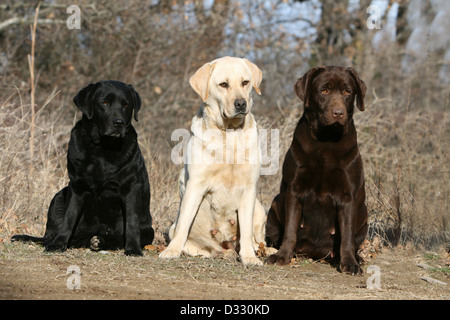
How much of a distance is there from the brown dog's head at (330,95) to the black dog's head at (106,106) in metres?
1.55

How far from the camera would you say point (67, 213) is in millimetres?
4887

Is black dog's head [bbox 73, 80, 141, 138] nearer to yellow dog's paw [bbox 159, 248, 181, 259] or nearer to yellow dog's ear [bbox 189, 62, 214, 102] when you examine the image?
yellow dog's ear [bbox 189, 62, 214, 102]

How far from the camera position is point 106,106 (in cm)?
497

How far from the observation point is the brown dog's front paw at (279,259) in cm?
476

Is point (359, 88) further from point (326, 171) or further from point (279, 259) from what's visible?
point (279, 259)

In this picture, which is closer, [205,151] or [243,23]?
[205,151]

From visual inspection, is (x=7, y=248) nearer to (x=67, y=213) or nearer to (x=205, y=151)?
(x=67, y=213)

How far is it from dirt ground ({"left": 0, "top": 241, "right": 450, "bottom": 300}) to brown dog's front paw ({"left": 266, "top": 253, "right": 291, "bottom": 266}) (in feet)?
0.21

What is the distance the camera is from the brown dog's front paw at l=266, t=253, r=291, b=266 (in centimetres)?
476

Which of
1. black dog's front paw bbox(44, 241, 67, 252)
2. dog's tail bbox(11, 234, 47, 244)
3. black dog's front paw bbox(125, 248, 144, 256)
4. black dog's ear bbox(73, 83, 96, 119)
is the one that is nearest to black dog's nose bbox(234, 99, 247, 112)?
black dog's ear bbox(73, 83, 96, 119)

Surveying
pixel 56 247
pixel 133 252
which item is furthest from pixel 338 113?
pixel 56 247

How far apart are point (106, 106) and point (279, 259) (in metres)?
2.00

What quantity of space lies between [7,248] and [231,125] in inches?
88.5

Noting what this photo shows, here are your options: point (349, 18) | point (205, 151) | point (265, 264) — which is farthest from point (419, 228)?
point (349, 18)
